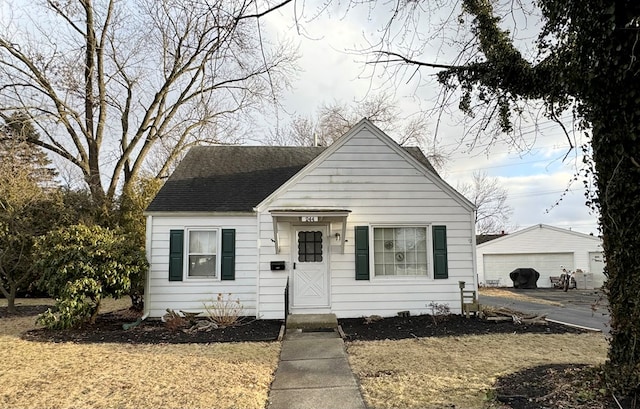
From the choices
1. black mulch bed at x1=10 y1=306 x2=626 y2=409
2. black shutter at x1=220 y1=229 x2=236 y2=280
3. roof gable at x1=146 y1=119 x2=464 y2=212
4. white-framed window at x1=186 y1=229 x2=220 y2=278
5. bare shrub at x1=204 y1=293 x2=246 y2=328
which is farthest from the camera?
white-framed window at x1=186 y1=229 x2=220 y2=278

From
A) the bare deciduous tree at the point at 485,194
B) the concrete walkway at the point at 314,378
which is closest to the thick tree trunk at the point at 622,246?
the concrete walkway at the point at 314,378

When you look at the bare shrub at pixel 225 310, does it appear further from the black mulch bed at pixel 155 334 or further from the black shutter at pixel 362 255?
the black shutter at pixel 362 255

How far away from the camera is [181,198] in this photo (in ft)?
34.2

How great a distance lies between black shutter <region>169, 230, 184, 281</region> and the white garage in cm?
2164

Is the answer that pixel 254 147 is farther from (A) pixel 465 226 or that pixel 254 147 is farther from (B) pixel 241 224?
(A) pixel 465 226

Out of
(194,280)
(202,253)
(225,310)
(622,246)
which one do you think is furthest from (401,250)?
(622,246)

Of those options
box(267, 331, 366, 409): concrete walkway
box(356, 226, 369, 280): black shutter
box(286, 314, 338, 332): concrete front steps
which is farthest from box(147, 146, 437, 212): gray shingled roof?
box(267, 331, 366, 409): concrete walkway

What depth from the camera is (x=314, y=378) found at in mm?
5238

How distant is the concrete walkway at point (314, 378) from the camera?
4406 mm

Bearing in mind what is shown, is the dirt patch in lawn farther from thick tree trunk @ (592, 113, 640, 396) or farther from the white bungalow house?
the white bungalow house

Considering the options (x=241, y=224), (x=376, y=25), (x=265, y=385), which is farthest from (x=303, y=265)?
(x=376, y=25)

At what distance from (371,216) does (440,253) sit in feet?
6.17

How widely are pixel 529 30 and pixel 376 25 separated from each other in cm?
231

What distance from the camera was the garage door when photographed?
81.3 feet
